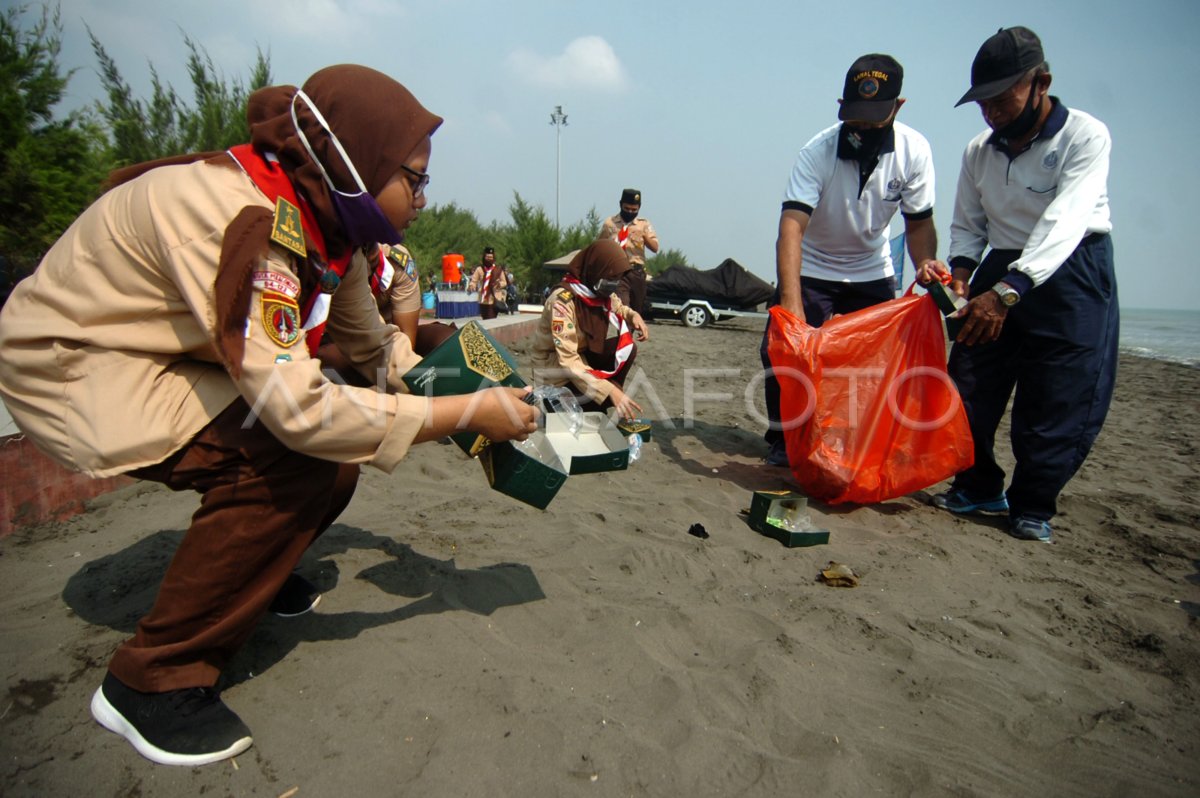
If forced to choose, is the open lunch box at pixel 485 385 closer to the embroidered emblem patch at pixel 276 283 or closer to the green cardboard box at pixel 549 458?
the green cardboard box at pixel 549 458

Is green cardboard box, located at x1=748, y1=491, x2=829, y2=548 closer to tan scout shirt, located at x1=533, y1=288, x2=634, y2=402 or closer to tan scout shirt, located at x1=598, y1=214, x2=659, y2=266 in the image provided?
tan scout shirt, located at x1=533, y1=288, x2=634, y2=402

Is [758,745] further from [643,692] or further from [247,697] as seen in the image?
[247,697]

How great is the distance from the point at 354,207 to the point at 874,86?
2.70 m

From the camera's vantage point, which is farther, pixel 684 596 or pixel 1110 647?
pixel 684 596

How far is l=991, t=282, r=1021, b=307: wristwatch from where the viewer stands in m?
2.75

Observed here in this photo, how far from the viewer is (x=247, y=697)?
1.66 metres

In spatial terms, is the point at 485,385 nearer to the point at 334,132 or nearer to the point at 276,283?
the point at 276,283

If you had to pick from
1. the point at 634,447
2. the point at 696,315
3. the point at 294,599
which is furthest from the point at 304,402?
the point at 696,315

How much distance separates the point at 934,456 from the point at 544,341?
222cm

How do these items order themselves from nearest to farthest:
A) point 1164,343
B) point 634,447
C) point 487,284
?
point 634,447 < point 487,284 < point 1164,343

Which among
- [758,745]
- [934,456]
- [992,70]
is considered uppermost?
[992,70]

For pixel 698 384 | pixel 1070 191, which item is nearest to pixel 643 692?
pixel 1070 191

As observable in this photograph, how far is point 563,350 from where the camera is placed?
3932mm

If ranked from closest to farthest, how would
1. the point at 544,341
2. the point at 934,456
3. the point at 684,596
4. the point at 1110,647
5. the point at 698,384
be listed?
the point at 1110,647, the point at 684,596, the point at 934,456, the point at 544,341, the point at 698,384
